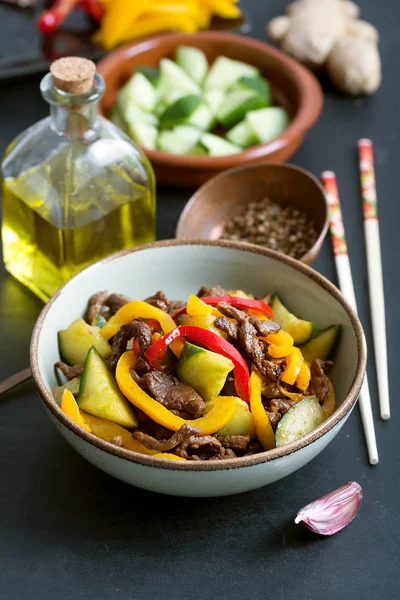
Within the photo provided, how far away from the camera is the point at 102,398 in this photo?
1.58 metres

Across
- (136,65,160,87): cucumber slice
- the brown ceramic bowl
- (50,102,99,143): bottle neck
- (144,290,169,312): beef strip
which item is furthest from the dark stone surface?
(136,65,160,87): cucumber slice

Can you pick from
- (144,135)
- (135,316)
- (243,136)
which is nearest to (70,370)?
(135,316)

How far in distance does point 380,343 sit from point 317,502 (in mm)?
526

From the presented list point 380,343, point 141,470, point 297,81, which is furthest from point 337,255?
point 141,470

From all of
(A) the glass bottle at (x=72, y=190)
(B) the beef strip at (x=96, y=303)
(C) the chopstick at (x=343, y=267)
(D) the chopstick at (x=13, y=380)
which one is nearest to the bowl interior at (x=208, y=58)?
(C) the chopstick at (x=343, y=267)

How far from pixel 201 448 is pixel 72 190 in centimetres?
77

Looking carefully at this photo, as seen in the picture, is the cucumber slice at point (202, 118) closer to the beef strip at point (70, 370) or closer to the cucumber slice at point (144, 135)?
the cucumber slice at point (144, 135)

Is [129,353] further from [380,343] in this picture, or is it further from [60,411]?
[380,343]

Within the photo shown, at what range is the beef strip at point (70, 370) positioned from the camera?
1.72 m

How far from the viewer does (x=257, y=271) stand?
1.94 metres

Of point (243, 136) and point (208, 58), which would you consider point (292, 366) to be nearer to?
point (243, 136)

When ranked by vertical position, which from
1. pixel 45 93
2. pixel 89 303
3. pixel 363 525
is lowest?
pixel 363 525

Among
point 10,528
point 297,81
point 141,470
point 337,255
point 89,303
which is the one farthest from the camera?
point 297,81

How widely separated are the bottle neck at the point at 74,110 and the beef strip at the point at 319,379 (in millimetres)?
787
